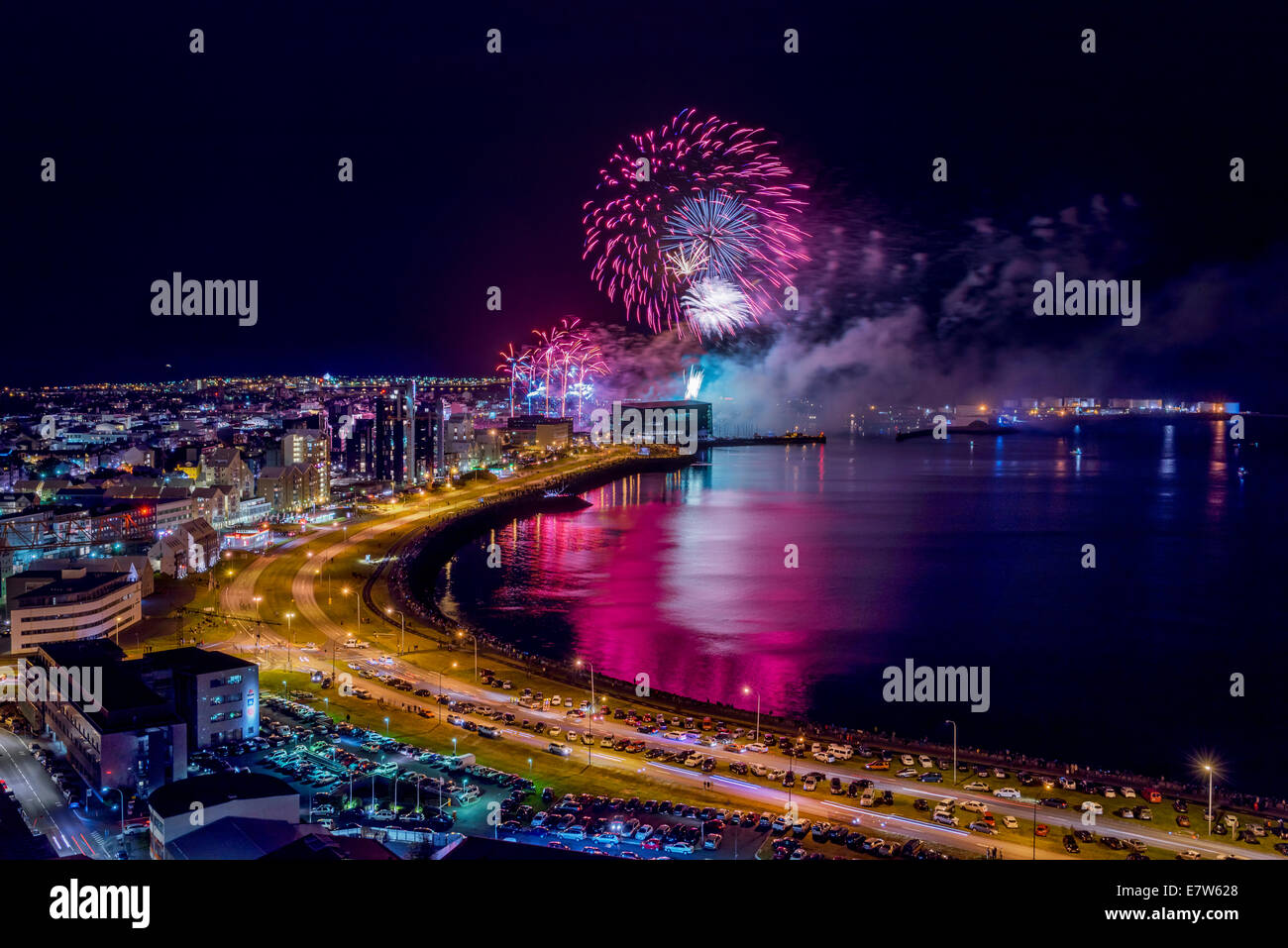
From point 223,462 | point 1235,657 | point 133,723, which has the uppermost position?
point 223,462

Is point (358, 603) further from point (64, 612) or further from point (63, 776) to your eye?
point (63, 776)

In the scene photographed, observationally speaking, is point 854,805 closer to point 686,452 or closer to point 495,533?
point 495,533

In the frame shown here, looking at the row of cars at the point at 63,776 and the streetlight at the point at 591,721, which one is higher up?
the row of cars at the point at 63,776

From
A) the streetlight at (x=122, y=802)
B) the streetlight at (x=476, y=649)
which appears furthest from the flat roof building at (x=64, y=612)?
the streetlight at (x=122, y=802)

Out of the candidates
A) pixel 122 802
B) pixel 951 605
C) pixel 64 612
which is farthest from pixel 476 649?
pixel 951 605

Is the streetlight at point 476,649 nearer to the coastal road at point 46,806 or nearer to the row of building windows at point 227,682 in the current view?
the row of building windows at point 227,682

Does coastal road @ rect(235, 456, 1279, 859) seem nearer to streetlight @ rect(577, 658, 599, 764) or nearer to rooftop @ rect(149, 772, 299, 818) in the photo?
streetlight @ rect(577, 658, 599, 764)
